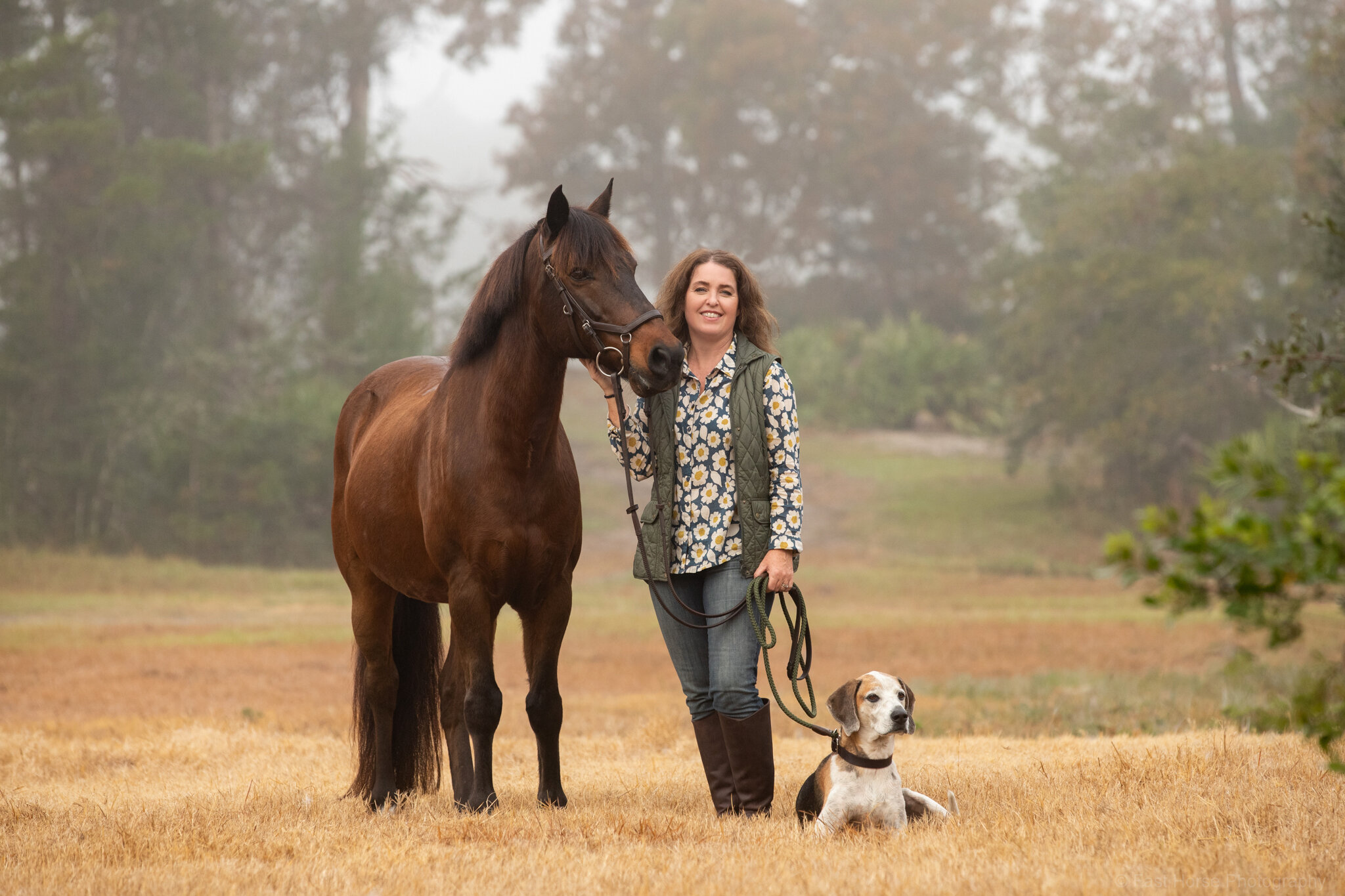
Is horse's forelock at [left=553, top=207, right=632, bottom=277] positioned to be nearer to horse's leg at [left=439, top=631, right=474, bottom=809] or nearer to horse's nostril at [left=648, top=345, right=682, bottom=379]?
horse's nostril at [left=648, top=345, right=682, bottom=379]

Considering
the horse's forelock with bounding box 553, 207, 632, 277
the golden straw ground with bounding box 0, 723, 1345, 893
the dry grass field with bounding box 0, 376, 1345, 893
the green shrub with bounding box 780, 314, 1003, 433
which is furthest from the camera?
the green shrub with bounding box 780, 314, 1003, 433

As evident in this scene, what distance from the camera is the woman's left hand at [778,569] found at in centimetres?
478

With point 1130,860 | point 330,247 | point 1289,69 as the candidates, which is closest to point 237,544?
point 330,247

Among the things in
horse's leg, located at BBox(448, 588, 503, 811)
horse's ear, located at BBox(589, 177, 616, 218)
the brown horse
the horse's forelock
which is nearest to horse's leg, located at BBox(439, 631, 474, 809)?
the brown horse

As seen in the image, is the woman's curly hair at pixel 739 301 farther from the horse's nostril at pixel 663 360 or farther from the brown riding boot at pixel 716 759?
the brown riding boot at pixel 716 759

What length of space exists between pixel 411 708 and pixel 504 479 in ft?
5.60

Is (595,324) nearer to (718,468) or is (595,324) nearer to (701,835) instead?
(718,468)

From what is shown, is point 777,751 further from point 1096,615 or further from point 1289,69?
point 1289,69

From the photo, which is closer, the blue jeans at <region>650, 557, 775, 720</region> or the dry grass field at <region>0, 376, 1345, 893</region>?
the dry grass field at <region>0, 376, 1345, 893</region>

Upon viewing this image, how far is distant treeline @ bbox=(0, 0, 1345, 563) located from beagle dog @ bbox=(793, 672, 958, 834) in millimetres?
11585

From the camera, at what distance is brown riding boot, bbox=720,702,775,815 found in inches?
193

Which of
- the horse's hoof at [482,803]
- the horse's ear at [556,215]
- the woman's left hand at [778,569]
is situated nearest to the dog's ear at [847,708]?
the woman's left hand at [778,569]

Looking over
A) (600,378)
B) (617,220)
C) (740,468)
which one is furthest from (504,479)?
(617,220)

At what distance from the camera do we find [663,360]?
14.3ft
